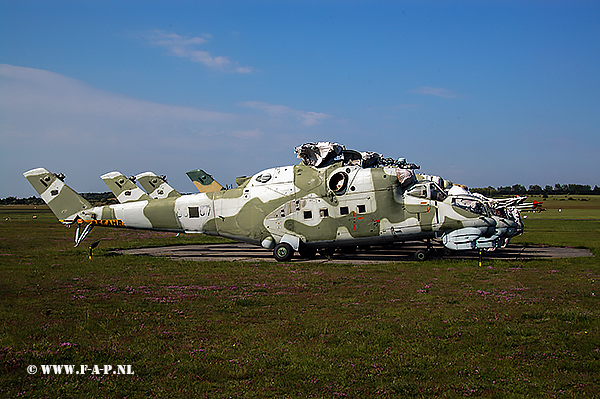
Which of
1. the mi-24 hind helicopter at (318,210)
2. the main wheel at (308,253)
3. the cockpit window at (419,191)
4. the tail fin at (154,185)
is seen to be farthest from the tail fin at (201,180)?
the cockpit window at (419,191)

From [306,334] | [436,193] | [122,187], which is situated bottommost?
[306,334]

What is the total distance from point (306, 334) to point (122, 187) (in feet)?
95.4

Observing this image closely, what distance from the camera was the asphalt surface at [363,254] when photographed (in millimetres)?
25625

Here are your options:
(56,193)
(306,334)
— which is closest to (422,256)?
(306,334)

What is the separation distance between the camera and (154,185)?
3809cm

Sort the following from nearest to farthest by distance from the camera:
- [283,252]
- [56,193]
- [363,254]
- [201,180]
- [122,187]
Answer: [283,252] < [56,193] < [363,254] < [122,187] < [201,180]

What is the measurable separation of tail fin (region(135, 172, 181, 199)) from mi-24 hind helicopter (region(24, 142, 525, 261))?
937cm

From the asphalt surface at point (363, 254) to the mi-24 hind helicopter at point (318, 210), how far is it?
1145 millimetres

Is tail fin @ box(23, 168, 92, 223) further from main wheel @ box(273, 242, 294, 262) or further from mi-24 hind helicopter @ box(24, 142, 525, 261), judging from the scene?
main wheel @ box(273, 242, 294, 262)

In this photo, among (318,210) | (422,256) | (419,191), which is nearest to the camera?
(419,191)

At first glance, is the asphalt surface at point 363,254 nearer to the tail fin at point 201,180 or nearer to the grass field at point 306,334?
the grass field at point 306,334

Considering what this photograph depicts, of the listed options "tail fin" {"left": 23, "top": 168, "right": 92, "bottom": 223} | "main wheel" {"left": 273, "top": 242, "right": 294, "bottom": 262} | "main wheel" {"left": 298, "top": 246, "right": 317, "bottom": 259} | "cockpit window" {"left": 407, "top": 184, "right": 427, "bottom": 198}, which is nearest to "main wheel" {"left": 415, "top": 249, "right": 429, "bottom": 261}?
"cockpit window" {"left": 407, "top": 184, "right": 427, "bottom": 198}

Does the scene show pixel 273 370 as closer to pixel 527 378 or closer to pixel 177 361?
pixel 177 361

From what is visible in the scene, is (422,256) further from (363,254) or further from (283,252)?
(283,252)
